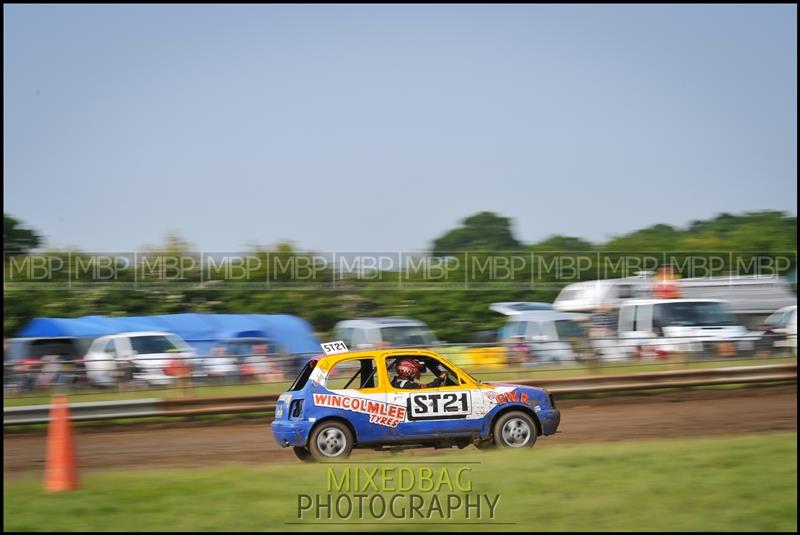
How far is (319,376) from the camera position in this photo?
9.96 metres

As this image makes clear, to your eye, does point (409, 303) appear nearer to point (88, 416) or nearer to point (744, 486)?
point (88, 416)

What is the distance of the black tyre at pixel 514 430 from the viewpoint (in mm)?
10266

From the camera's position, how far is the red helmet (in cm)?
1015

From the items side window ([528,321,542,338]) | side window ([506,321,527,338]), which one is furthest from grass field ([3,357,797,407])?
side window ([506,321,527,338])

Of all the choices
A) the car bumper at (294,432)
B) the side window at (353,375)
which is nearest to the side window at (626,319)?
the side window at (353,375)

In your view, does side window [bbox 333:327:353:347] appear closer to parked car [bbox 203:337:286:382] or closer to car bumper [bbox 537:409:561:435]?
parked car [bbox 203:337:286:382]

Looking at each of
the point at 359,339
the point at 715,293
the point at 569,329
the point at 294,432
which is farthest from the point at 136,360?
the point at 715,293

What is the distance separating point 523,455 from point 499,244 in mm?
25447

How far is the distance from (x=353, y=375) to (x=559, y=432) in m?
3.16

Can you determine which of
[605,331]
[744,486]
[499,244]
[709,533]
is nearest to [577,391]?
[605,331]

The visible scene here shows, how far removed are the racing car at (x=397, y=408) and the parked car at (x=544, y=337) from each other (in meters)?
6.59

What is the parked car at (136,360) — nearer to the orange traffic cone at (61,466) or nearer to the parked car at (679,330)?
the orange traffic cone at (61,466)

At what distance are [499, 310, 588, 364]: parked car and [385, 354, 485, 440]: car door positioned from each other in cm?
686

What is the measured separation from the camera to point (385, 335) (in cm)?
1855
